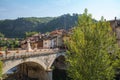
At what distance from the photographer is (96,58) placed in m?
22.0

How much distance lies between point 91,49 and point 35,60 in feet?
51.1

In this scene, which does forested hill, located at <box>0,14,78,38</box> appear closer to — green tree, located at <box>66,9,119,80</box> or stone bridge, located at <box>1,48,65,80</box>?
stone bridge, located at <box>1,48,65,80</box>

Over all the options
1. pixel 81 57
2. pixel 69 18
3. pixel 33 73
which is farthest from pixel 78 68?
pixel 69 18

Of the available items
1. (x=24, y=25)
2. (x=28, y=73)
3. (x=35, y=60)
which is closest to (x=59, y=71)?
(x=28, y=73)

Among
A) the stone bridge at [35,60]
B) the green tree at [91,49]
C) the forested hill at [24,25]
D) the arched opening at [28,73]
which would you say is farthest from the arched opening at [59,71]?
the forested hill at [24,25]

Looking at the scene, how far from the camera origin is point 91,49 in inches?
872

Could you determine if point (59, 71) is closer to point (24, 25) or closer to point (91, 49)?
point (91, 49)

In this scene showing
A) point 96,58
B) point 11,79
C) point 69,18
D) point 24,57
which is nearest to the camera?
point 96,58

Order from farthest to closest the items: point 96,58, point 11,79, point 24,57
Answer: point 11,79 < point 24,57 < point 96,58

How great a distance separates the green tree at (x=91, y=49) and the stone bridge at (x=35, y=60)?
31.7 ft

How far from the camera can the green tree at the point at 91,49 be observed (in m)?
22.0

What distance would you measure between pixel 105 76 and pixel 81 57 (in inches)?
124

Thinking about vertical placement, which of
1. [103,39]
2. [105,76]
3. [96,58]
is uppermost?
[103,39]

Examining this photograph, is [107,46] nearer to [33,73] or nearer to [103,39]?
[103,39]
